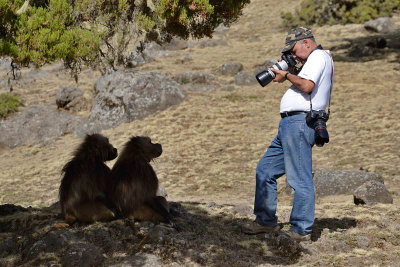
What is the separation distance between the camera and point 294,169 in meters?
4.61

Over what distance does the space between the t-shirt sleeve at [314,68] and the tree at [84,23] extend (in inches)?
80.1

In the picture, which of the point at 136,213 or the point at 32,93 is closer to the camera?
the point at 136,213

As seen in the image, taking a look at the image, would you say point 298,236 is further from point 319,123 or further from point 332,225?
point 319,123

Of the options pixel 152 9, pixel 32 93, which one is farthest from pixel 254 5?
pixel 152 9

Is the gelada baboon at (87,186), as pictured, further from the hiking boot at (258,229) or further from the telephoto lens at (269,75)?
the telephoto lens at (269,75)

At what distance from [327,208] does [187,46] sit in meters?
20.5

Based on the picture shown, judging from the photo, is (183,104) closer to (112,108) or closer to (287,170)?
(112,108)

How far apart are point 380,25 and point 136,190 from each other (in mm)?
23026

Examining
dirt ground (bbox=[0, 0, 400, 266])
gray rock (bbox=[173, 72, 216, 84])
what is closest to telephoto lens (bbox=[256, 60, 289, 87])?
dirt ground (bbox=[0, 0, 400, 266])

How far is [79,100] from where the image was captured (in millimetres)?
16625

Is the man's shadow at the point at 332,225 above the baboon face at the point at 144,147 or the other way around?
the other way around

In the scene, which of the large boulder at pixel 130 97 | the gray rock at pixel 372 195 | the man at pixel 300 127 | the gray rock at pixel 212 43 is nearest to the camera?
the man at pixel 300 127

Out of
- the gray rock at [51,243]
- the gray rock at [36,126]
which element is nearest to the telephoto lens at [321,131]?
the gray rock at [51,243]

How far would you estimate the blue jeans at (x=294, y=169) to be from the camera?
453cm
